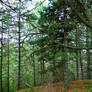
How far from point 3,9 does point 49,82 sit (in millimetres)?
1640

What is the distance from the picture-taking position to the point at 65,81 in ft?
28.6

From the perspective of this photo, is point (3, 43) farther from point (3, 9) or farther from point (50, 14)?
point (50, 14)

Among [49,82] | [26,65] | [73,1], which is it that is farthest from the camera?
[73,1]

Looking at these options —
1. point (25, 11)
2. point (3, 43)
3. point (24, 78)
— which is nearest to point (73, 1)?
point (25, 11)

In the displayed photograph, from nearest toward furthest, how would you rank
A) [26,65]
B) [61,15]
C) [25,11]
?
1. [26,65]
2. [25,11]
3. [61,15]

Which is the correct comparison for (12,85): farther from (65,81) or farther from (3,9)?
(3,9)

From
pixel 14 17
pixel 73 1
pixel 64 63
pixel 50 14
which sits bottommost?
pixel 64 63

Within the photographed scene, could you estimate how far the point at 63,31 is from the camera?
8695 millimetres

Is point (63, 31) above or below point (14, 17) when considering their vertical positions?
above

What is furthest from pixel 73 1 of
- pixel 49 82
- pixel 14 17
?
pixel 49 82

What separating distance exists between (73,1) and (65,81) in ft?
22.6

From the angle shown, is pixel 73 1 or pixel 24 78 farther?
pixel 73 1

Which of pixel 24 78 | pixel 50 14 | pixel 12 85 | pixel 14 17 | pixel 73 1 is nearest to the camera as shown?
pixel 24 78

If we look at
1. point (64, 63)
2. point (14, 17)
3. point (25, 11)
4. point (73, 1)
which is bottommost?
point (64, 63)
